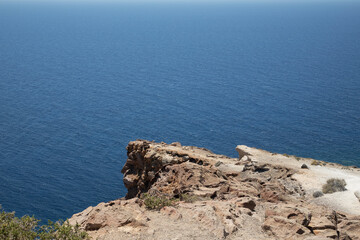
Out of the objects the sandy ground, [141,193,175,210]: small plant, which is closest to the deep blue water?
the sandy ground

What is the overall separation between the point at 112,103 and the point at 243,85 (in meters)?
37.1

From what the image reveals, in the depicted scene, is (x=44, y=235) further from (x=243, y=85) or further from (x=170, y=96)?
(x=243, y=85)

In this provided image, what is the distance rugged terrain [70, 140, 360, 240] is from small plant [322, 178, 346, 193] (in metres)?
0.63

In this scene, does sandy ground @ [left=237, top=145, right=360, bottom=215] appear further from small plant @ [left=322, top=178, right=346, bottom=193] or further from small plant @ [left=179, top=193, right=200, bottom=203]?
small plant @ [left=179, top=193, right=200, bottom=203]

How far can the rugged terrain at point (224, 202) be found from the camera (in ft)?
84.2

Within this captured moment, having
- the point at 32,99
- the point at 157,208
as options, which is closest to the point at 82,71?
the point at 32,99

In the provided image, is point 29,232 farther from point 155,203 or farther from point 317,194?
point 317,194

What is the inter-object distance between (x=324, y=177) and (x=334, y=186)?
3368mm

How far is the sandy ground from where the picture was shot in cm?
3581

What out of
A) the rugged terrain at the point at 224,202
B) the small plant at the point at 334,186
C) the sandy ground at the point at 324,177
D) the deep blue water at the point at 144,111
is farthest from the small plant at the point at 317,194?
the deep blue water at the point at 144,111

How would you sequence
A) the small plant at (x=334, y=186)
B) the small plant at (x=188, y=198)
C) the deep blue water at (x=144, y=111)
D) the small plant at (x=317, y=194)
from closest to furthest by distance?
the small plant at (x=188, y=198) < the small plant at (x=317, y=194) < the small plant at (x=334, y=186) < the deep blue water at (x=144, y=111)

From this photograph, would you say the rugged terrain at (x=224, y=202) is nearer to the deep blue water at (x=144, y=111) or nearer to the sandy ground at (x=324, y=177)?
the sandy ground at (x=324, y=177)

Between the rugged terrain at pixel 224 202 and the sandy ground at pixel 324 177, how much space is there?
0.24ft

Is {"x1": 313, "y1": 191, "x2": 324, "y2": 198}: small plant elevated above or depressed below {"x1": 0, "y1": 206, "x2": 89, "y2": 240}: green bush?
below
